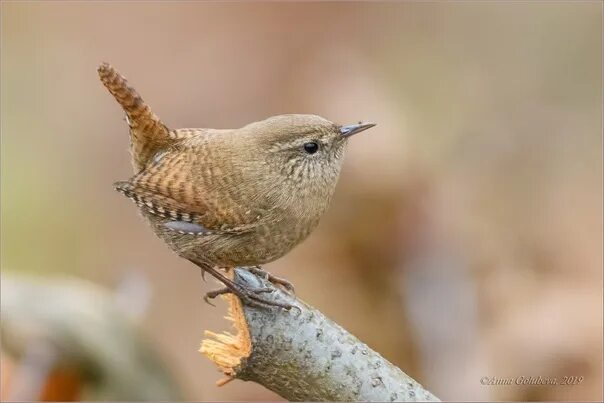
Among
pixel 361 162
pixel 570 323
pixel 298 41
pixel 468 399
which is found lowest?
pixel 468 399

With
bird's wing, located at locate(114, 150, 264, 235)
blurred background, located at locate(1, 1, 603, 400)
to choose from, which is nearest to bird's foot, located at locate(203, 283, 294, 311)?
bird's wing, located at locate(114, 150, 264, 235)

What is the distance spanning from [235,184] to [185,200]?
143 mm

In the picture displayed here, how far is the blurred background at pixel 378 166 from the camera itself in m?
3.99

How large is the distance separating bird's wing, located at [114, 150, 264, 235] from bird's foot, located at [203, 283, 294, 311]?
0.16 metres

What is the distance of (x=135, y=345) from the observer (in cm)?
320

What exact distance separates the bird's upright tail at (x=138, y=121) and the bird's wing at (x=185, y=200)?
6 centimetres

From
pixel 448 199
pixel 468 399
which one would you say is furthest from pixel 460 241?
pixel 468 399

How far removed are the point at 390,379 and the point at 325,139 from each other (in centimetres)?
59

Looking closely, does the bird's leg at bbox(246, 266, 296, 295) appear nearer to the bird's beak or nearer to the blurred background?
the bird's beak

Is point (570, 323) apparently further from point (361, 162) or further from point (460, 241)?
point (361, 162)

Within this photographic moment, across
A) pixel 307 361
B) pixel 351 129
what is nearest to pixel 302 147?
pixel 351 129

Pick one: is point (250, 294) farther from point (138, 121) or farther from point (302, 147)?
point (138, 121)

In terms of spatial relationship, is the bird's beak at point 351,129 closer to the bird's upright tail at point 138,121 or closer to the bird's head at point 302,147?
the bird's head at point 302,147

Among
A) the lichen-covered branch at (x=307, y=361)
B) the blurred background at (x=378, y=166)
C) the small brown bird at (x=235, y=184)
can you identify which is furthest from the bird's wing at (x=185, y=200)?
the blurred background at (x=378, y=166)
